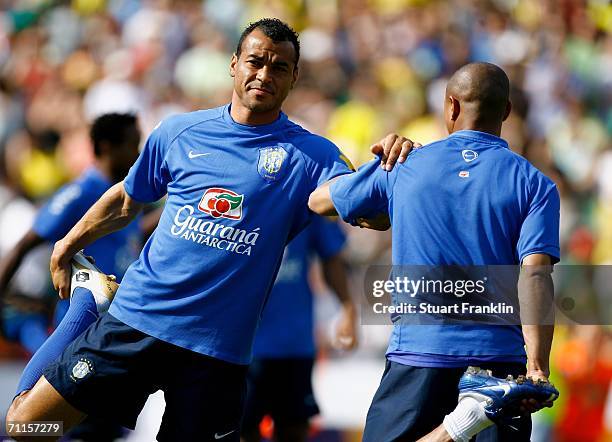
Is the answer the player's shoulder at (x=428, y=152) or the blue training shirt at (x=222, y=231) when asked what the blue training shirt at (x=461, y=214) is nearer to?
the player's shoulder at (x=428, y=152)

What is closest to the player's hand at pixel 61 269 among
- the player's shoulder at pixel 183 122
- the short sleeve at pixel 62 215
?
the player's shoulder at pixel 183 122

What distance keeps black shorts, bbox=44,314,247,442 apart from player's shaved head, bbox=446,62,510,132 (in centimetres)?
170

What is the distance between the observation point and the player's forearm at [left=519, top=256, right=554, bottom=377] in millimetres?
5176

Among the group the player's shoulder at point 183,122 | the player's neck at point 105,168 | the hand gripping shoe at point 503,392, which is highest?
the player's neck at point 105,168

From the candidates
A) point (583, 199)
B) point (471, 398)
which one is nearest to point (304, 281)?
point (471, 398)

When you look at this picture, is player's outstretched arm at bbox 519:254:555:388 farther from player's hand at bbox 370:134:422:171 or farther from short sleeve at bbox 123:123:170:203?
short sleeve at bbox 123:123:170:203

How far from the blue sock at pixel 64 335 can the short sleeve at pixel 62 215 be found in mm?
1884

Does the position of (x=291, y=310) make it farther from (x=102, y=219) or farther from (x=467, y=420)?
(x=467, y=420)

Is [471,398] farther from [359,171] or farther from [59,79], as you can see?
[59,79]

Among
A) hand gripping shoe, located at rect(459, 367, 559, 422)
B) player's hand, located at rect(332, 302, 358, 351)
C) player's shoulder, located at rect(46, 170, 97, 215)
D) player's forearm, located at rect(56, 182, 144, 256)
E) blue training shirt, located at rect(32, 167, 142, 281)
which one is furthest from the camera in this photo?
player's hand, located at rect(332, 302, 358, 351)

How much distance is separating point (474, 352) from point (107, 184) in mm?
3653

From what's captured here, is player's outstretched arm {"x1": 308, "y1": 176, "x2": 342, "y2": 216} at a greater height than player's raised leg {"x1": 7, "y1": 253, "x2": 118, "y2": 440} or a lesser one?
greater

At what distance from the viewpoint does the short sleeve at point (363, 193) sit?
5.50m

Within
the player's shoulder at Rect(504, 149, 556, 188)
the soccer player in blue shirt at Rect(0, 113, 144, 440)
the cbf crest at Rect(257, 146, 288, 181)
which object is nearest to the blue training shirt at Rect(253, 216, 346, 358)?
the soccer player in blue shirt at Rect(0, 113, 144, 440)
